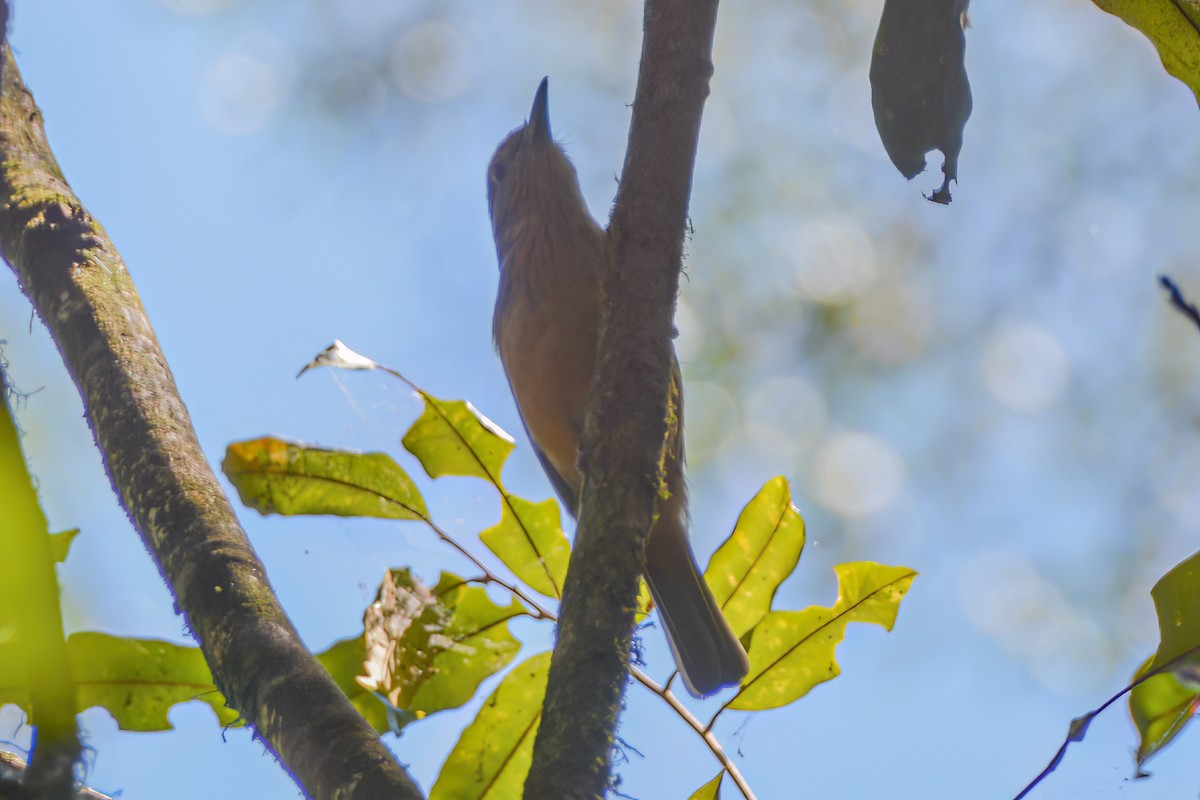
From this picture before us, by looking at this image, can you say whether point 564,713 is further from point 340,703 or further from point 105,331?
point 105,331

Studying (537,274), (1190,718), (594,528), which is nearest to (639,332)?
(594,528)

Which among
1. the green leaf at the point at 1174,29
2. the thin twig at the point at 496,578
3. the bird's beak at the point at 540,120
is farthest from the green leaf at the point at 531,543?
the bird's beak at the point at 540,120

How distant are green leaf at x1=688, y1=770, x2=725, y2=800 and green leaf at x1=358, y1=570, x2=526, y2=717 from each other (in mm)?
506

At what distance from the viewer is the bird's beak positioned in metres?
4.27

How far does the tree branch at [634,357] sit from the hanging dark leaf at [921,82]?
1.40 ft

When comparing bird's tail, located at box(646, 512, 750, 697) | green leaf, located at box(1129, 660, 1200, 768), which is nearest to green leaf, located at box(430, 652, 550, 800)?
bird's tail, located at box(646, 512, 750, 697)

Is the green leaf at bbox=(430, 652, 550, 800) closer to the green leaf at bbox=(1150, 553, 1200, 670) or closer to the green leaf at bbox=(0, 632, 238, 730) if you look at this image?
the green leaf at bbox=(0, 632, 238, 730)

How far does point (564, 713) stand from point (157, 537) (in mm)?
924

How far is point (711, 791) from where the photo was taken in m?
2.03

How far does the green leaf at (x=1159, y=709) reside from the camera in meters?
1.81

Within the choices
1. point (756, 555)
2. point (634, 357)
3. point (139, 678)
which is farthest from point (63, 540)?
point (756, 555)

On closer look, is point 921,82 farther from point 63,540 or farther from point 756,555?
point 63,540

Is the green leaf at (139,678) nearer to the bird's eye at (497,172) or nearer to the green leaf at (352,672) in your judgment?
the green leaf at (352,672)

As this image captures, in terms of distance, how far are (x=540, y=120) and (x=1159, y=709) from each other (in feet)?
10.4
